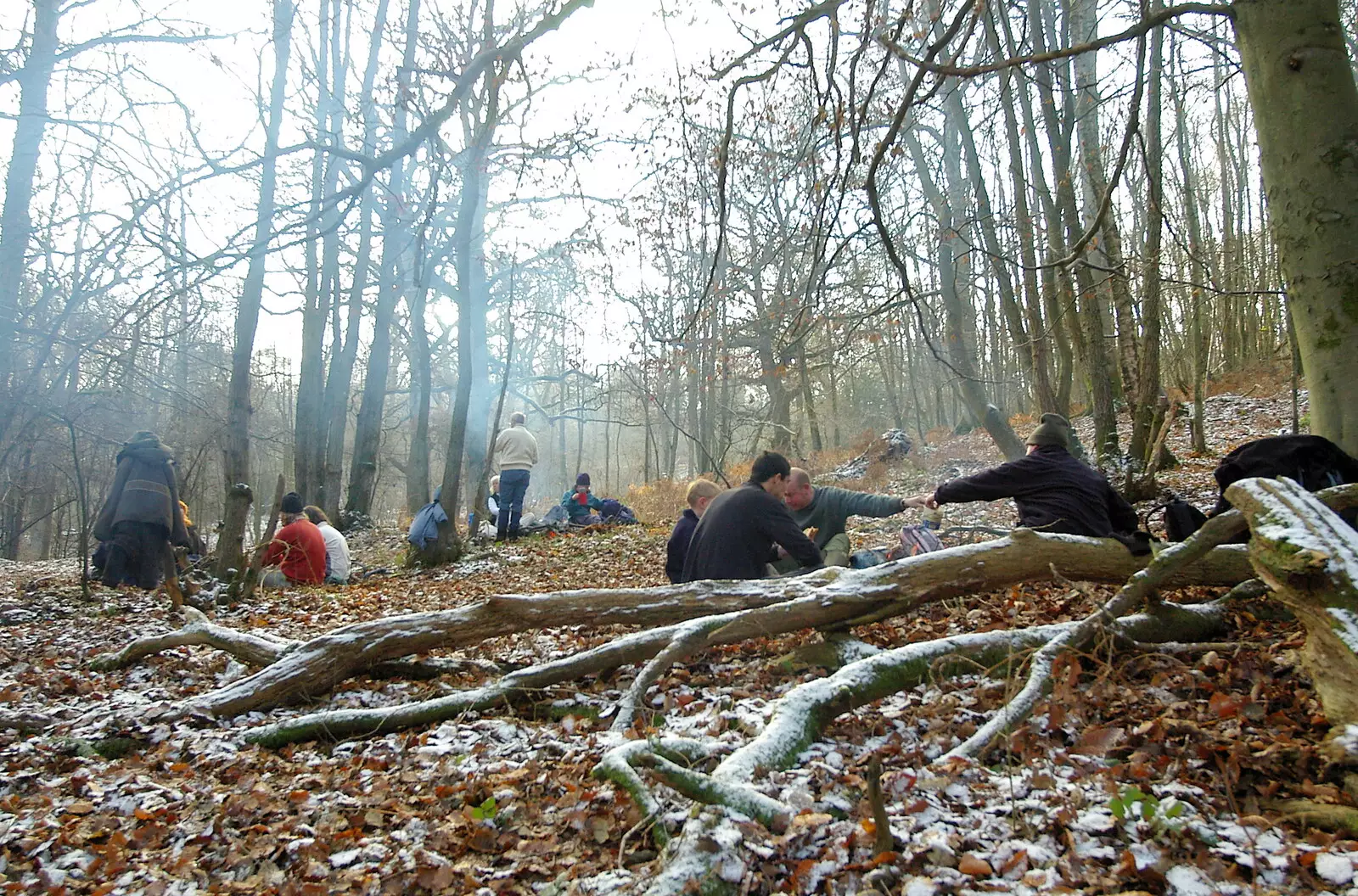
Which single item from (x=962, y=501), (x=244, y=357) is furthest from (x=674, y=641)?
(x=244, y=357)

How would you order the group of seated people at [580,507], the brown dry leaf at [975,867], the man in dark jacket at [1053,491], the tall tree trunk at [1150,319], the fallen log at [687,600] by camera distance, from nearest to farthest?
the brown dry leaf at [975,867]
the fallen log at [687,600]
the man in dark jacket at [1053,491]
the tall tree trunk at [1150,319]
the group of seated people at [580,507]


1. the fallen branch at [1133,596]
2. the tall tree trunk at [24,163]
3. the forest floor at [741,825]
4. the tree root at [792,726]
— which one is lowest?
the forest floor at [741,825]

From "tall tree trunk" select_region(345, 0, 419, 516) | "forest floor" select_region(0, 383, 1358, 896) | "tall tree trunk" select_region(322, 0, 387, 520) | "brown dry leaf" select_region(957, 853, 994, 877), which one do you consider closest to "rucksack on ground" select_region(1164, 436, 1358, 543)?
"forest floor" select_region(0, 383, 1358, 896)

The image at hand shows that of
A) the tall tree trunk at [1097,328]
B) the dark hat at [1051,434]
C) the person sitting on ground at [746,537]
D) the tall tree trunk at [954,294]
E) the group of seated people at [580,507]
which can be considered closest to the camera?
the dark hat at [1051,434]

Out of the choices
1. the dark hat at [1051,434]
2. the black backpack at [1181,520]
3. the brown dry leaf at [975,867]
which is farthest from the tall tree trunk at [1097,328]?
the brown dry leaf at [975,867]

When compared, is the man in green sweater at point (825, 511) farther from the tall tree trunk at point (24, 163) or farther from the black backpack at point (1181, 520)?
the tall tree trunk at point (24, 163)

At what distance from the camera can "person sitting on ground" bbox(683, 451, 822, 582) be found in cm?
523

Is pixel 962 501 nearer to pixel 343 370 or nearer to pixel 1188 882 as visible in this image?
pixel 1188 882

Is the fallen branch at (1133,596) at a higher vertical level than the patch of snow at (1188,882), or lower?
higher

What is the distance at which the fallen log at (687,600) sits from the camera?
398 centimetres

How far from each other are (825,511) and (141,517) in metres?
7.15

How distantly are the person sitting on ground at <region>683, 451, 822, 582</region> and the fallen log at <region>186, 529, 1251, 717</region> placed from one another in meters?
0.83

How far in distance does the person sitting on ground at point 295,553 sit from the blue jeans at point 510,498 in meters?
3.27

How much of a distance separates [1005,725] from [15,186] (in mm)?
10942
